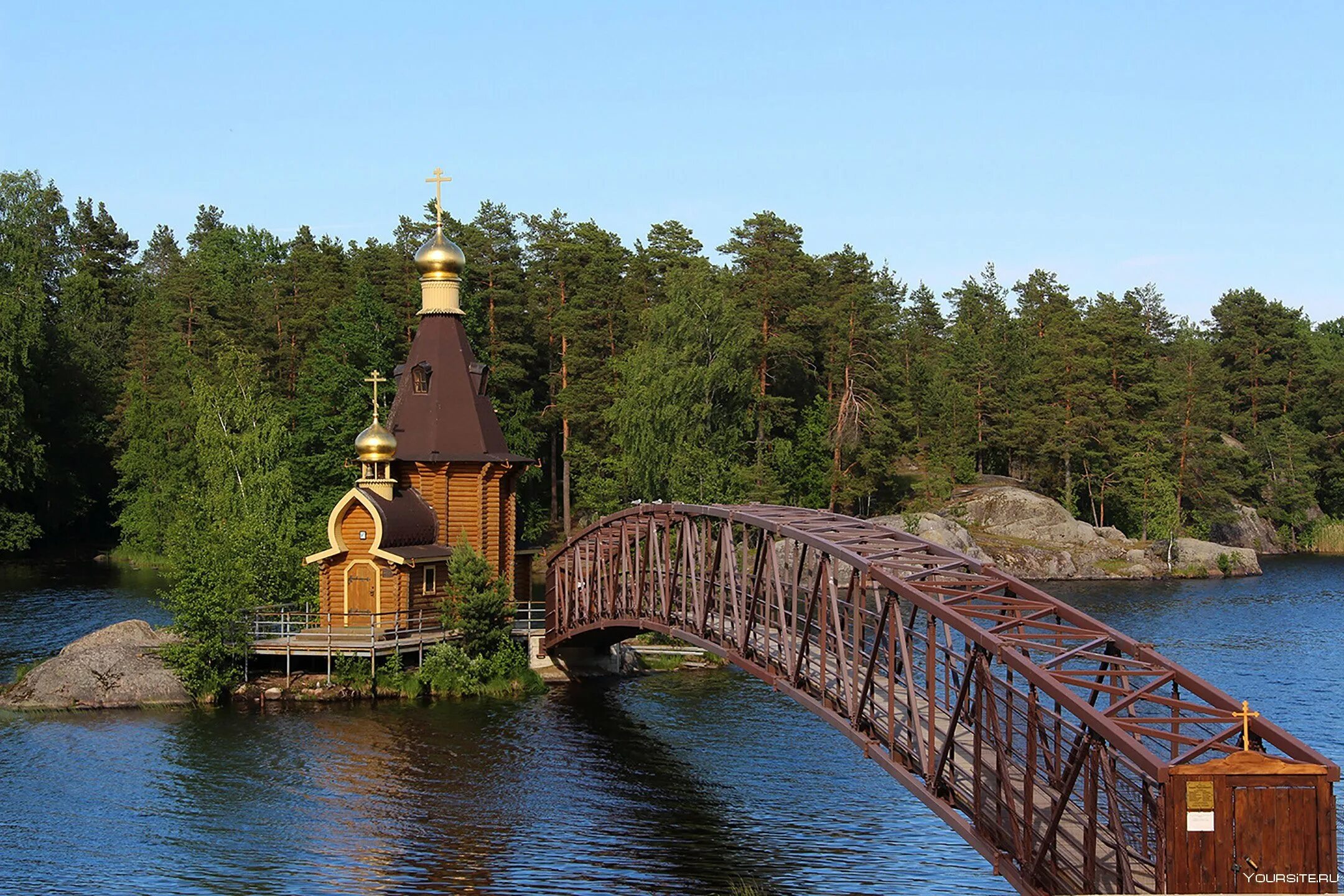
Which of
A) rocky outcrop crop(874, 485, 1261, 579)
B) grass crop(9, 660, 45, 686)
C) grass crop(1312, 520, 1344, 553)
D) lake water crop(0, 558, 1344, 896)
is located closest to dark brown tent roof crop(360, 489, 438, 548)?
lake water crop(0, 558, 1344, 896)

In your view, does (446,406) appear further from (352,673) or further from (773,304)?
(773,304)

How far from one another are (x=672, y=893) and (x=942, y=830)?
20.5ft

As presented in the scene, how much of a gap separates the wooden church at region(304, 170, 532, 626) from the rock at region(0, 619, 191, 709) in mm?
4699

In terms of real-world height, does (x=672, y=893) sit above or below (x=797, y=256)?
below

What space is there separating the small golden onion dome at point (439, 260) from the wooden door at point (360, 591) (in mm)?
9448

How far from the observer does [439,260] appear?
42.1m

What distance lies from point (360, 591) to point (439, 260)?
34.6 ft

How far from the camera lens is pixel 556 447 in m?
75.8

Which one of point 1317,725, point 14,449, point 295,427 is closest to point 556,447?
point 295,427

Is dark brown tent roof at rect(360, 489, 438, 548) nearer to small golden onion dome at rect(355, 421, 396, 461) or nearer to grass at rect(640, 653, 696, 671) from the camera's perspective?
small golden onion dome at rect(355, 421, 396, 461)

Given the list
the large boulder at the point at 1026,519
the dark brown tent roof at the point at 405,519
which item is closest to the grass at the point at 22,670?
the dark brown tent roof at the point at 405,519

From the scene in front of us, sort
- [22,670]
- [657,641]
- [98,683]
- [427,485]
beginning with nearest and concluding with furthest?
[98,683] → [22,670] → [427,485] → [657,641]

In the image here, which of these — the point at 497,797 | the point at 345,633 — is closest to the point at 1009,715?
the point at 497,797

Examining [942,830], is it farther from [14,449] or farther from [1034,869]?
[14,449]
